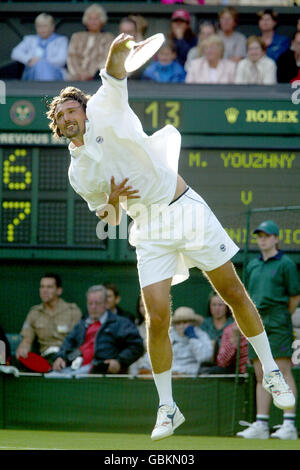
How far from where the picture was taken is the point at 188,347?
10.3m

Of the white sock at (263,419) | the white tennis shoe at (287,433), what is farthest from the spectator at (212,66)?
the white tennis shoe at (287,433)

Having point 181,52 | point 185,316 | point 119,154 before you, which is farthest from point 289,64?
point 119,154

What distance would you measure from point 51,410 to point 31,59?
177 inches

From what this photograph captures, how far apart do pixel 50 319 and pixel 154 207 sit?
4.41 metres

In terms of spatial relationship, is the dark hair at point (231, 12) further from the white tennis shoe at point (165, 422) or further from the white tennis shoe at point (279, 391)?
the white tennis shoe at point (165, 422)

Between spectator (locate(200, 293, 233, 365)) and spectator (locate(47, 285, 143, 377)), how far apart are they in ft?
2.49

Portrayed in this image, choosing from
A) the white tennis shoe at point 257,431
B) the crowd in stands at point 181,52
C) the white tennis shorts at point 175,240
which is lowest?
the white tennis shoe at point 257,431

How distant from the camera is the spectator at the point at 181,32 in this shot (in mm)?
12656

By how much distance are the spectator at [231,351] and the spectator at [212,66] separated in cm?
329

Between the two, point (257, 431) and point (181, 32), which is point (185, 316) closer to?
point (257, 431)

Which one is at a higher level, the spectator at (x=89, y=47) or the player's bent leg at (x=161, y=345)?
the spectator at (x=89, y=47)

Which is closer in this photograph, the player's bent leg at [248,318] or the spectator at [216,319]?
the player's bent leg at [248,318]

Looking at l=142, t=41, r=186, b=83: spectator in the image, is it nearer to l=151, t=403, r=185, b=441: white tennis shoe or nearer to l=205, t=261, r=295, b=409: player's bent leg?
l=205, t=261, r=295, b=409: player's bent leg

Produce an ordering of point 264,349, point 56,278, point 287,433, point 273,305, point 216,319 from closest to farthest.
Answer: point 264,349 → point 287,433 → point 273,305 → point 216,319 → point 56,278
